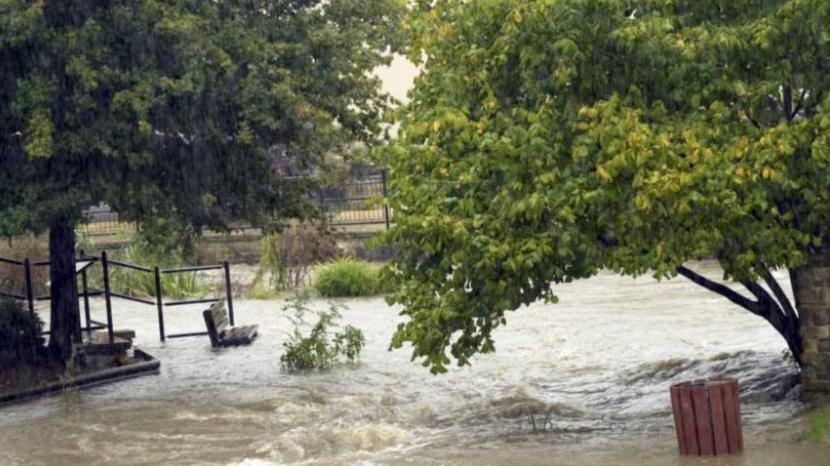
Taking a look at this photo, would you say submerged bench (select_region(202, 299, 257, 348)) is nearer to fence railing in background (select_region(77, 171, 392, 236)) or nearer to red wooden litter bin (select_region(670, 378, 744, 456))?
red wooden litter bin (select_region(670, 378, 744, 456))

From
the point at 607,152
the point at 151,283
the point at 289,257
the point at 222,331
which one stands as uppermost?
the point at 289,257

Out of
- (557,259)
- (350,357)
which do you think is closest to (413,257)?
(557,259)

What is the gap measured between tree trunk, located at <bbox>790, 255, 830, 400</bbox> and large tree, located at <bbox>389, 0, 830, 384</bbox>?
24.7 inches

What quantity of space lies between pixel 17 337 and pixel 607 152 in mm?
9667

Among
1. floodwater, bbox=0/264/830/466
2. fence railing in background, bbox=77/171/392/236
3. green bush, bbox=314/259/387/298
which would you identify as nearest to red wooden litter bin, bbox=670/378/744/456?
floodwater, bbox=0/264/830/466

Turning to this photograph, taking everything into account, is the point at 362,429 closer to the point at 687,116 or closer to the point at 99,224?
the point at 687,116

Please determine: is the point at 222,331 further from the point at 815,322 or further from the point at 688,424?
the point at 688,424

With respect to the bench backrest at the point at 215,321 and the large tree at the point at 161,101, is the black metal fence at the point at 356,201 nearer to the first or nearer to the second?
the bench backrest at the point at 215,321

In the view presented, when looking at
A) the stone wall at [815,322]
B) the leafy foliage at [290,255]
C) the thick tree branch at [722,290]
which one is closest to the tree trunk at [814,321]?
the stone wall at [815,322]

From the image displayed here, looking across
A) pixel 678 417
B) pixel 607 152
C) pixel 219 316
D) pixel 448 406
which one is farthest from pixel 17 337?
pixel 607 152

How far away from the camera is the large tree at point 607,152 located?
1037 cm

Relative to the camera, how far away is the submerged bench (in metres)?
20.0

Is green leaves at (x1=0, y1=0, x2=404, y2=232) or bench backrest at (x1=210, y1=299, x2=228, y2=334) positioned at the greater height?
green leaves at (x1=0, y1=0, x2=404, y2=232)

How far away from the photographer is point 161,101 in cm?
1471
